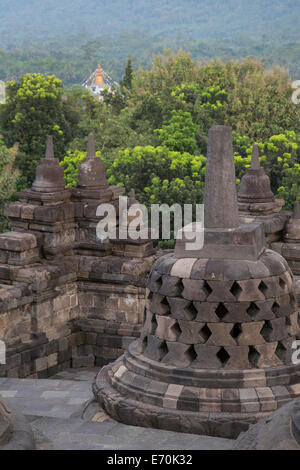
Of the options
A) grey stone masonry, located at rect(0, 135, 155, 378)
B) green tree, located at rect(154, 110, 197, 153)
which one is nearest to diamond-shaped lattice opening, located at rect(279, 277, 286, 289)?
grey stone masonry, located at rect(0, 135, 155, 378)

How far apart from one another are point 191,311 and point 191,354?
0.52 m

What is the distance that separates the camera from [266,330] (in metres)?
11.0

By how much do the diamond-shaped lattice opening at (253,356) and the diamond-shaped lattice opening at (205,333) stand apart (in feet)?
1.72

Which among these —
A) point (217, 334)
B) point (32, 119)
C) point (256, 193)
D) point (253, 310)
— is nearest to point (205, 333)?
point (217, 334)

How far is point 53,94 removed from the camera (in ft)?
147

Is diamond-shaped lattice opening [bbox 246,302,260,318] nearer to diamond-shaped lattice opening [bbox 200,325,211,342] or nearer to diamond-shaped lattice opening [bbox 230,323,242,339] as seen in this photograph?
diamond-shaped lattice opening [bbox 230,323,242,339]

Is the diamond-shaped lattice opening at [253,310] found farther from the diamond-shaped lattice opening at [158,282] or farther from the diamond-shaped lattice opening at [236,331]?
the diamond-shaped lattice opening at [158,282]

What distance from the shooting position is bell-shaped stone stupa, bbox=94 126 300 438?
10.6 meters

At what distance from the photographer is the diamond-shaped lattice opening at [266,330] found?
430 inches

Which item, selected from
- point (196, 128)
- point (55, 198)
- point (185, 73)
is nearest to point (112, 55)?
point (185, 73)

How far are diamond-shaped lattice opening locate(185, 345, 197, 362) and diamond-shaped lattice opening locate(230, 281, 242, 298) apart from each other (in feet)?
2.68

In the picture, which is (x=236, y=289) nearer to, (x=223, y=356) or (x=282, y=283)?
(x=282, y=283)
